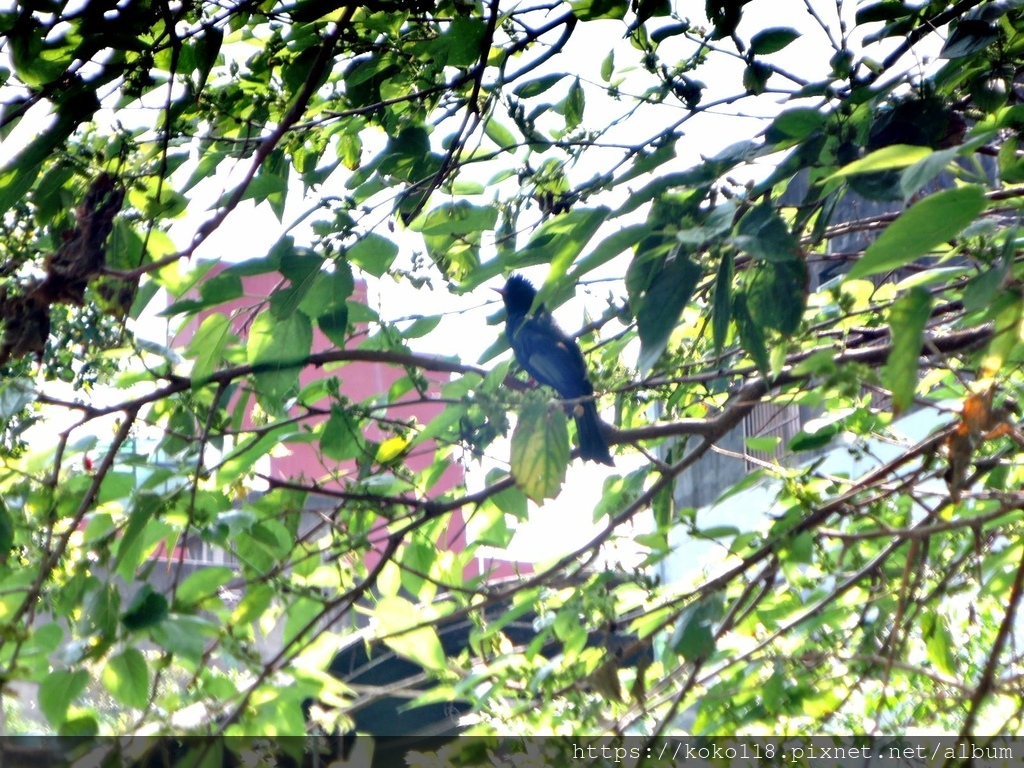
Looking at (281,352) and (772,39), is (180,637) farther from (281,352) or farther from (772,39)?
(772,39)

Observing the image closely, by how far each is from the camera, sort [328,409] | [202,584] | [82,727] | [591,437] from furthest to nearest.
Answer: [328,409] < [591,437] < [202,584] < [82,727]

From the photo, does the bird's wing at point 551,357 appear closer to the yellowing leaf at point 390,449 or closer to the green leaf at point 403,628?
the yellowing leaf at point 390,449

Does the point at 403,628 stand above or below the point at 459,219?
below

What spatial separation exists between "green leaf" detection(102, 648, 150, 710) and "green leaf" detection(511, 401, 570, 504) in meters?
0.62

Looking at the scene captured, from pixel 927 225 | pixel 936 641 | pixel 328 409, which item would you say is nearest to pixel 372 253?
pixel 328 409

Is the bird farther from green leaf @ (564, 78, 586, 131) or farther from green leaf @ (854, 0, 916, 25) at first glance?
green leaf @ (854, 0, 916, 25)

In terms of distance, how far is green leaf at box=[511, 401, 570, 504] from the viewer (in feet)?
4.84

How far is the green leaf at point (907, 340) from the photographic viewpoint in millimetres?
882

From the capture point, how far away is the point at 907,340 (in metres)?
0.89

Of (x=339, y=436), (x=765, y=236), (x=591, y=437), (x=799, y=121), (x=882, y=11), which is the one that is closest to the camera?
(x=765, y=236)

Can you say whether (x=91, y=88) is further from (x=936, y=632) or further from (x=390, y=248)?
(x=936, y=632)

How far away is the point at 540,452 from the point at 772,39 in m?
0.76

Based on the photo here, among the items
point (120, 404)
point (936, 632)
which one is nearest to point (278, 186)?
point (120, 404)

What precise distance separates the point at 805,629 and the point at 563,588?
2.02 ft
